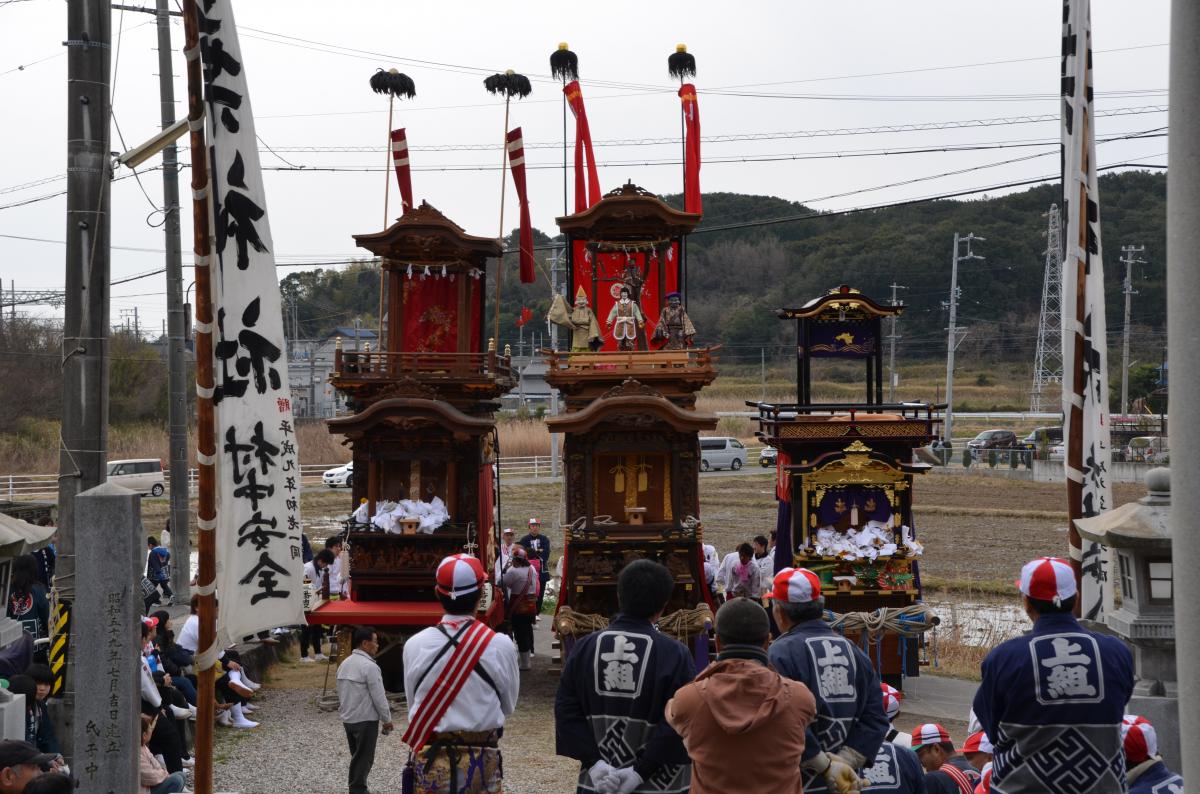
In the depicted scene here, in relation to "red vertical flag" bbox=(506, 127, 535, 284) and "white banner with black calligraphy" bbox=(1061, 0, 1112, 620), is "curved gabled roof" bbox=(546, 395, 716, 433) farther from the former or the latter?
"white banner with black calligraphy" bbox=(1061, 0, 1112, 620)

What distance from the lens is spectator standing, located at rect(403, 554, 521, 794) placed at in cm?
653

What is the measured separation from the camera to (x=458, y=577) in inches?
257

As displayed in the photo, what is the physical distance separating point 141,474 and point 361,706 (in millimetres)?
31886

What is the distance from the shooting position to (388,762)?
41.3 ft

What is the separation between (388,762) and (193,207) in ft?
24.3

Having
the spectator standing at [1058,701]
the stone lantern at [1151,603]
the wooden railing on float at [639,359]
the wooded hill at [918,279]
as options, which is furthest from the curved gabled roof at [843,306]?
the wooded hill at [918,279]

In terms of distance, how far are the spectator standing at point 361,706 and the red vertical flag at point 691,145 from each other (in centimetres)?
1063

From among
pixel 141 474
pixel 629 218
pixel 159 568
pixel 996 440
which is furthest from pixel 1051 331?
pixel 159 568

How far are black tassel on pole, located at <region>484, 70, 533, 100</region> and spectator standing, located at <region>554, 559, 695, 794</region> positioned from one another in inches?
587

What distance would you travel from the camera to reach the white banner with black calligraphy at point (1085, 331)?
917cm

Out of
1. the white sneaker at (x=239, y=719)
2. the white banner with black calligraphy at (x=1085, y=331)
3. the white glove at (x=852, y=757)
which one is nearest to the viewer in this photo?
the white glove at (x=852, y=757)

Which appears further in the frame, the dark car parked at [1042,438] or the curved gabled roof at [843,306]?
the dark car parked at [1042,438]

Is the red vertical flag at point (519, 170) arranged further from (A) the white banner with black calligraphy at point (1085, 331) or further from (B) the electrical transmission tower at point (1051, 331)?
(B) the electrical transmission tower at point (1051, 331)

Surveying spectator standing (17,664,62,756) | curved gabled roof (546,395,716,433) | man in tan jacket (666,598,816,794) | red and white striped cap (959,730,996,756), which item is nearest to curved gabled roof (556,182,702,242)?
curved gabled roof (546,395,716,433)
